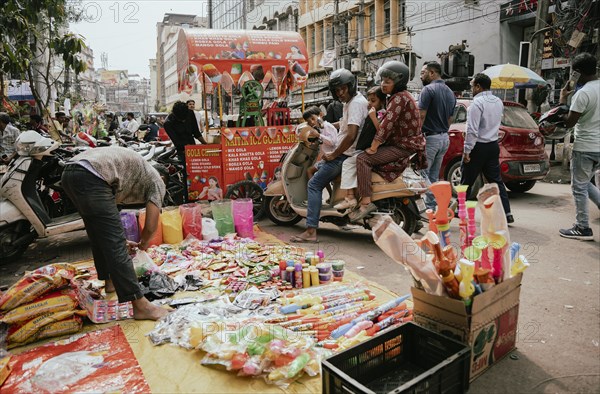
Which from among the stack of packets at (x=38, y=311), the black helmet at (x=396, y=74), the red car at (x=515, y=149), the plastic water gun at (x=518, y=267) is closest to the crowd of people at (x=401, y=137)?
the black helmet at (x=396, y=74)

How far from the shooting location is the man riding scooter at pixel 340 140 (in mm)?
4766

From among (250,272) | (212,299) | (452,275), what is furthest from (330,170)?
(452,275)

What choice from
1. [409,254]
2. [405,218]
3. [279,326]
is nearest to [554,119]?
[405,218]

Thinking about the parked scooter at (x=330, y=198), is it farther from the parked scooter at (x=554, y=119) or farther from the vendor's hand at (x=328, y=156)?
the parked scooter at (x=554, y=119)

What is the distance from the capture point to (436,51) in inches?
800

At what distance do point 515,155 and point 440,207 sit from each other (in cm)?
518

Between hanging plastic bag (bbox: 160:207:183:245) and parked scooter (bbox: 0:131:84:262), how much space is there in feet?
3.46

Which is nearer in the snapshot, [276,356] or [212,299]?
[276,356]

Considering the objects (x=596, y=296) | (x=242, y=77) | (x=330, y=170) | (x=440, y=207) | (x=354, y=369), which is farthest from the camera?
(x=242, y=77)

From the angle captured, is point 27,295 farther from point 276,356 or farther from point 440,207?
point 440,207

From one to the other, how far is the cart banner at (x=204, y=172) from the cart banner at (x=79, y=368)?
371 cm

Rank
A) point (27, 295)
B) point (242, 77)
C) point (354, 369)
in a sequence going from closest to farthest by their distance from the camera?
1. point (354, 369)
2. point (27, 295)
3. point (242, 77)

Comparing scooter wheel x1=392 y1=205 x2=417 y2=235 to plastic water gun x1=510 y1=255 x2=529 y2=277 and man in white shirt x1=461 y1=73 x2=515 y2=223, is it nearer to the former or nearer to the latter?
man in white shirt x1=461 y1=73 x2=515 y2=223

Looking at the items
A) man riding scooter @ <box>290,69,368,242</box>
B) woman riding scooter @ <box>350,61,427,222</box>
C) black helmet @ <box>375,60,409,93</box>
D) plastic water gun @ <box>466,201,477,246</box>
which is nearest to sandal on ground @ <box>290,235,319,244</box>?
man riding scooter @ <box>290,69,368,242</box>
